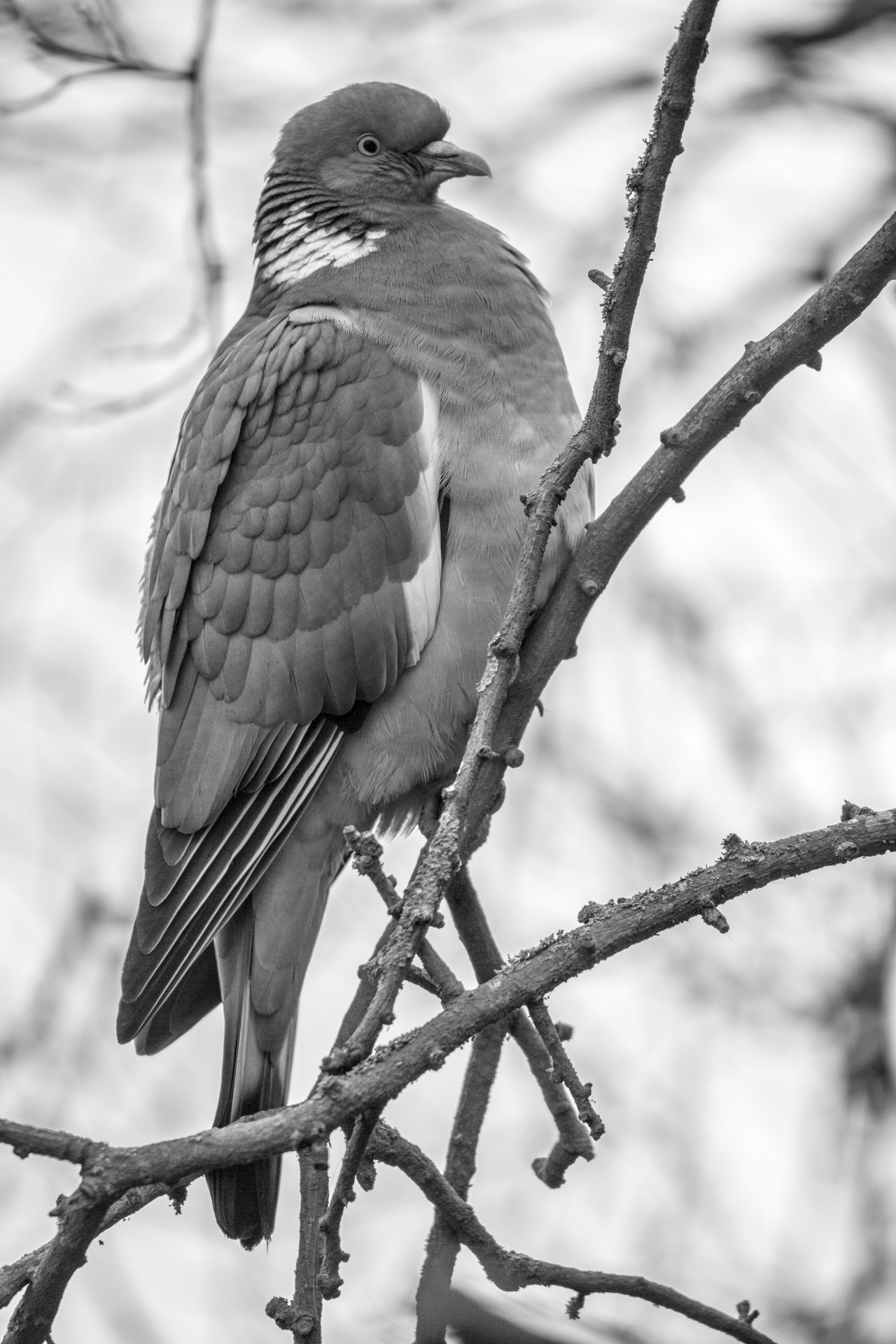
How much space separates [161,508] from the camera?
4.05 m

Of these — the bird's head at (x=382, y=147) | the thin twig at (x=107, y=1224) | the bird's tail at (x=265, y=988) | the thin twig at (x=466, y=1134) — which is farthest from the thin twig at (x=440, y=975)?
the bird's head at (x=382, y=147)

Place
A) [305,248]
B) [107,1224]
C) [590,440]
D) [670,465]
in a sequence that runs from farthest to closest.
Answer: [305,248]
[670,465]
[590,440]
[107,1224]

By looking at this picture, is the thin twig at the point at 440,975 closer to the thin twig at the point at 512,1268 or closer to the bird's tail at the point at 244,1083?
the thin twig at the point at 512,1268

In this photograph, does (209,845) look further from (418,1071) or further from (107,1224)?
(418,1071)

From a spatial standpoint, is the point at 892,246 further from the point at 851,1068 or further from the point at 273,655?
the point at 851,1068

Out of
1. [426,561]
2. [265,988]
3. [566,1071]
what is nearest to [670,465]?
[426,561]

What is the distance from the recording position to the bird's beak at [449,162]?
425cm

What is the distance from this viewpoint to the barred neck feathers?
400cm

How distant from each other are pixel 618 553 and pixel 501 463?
0.65 meters

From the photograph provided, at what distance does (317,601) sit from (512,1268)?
1.70m

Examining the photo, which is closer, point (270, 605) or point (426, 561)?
point (426, 561)

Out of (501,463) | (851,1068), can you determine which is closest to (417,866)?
(501,463)

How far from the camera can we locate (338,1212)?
208 cm

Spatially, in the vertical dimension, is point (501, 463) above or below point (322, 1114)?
above
